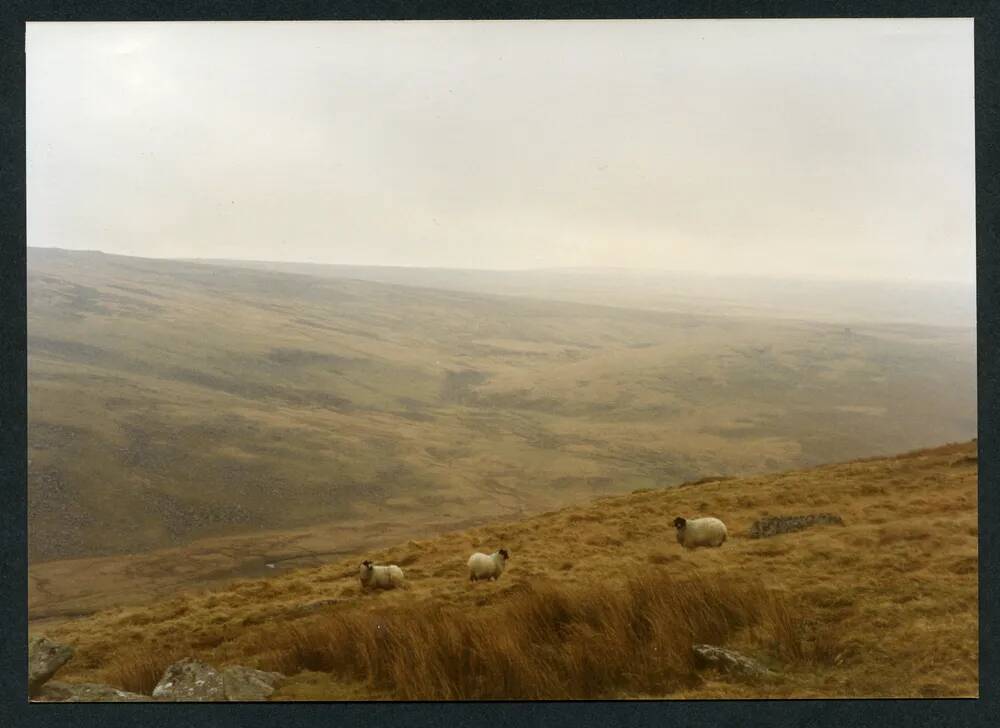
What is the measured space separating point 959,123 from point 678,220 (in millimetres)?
2289

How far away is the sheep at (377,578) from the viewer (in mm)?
5836

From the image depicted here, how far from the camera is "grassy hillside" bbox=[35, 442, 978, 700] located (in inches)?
186

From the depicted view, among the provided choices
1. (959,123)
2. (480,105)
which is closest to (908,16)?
(959,123)

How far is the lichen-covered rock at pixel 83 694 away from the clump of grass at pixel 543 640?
34.8 inches

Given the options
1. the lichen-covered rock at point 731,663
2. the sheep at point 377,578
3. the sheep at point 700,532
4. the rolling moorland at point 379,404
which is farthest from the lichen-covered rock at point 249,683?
the sheep at point 700,532

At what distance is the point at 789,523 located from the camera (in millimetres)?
5988

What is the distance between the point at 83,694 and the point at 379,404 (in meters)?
2.99

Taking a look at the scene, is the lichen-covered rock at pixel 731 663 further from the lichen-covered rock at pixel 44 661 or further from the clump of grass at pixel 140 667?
the lichen-covered rock at pixel 44 661

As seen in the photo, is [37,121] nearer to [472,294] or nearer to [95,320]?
[95,320]

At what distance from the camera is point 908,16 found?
5.64 metres

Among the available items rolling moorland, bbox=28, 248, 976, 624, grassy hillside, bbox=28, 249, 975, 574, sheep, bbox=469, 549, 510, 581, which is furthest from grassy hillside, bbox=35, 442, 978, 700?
grassy hillside, bbox=28, 249, 975, 574

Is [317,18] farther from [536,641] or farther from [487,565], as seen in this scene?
[536,641]

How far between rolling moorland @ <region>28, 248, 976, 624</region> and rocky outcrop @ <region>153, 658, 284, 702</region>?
3.47ft

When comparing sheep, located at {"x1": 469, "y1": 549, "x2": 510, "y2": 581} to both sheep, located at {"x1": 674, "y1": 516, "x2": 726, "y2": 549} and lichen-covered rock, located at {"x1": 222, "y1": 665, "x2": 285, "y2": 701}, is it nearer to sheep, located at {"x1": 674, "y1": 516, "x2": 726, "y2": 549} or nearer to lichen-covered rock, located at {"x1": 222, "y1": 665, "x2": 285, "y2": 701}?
sheep, located at {"x1": 674, "y1": 516, "x2": 726, "y2": 549}
